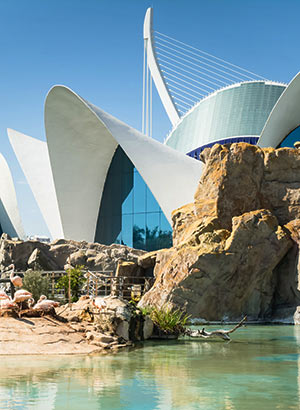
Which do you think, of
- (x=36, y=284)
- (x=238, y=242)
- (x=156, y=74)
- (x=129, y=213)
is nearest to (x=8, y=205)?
(x=156, y=74)

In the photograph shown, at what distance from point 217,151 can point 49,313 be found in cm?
834

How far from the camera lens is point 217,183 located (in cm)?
1666

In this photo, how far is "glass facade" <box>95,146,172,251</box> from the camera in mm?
28609

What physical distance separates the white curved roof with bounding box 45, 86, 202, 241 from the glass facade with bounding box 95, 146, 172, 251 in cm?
78

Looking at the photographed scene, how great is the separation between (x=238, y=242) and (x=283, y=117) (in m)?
14.8

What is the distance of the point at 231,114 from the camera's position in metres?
40.2

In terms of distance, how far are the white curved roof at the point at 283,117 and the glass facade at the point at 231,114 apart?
9534 mm

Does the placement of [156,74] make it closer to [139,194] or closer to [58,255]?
[139,194]

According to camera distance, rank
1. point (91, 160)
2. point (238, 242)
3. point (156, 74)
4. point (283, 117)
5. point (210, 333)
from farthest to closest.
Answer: point (156, 74) < point (91, 160) < point (283, 117) < point (238, 242) < point (210, 333)

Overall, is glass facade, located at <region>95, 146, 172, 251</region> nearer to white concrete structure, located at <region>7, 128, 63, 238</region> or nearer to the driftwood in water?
white concrete structure, located at <region>7, 128, 63, 238</region>

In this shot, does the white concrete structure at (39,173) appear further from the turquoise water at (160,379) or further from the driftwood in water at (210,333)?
the turquoise water at (160,379)

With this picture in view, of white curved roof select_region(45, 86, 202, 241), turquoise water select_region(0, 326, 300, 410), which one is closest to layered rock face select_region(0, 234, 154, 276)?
white curved roof select_region(45, 86, 202, 241)

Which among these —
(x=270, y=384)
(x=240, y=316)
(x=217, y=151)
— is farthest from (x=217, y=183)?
(x=270, y=384)

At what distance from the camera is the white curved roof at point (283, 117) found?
26688 millimetres
